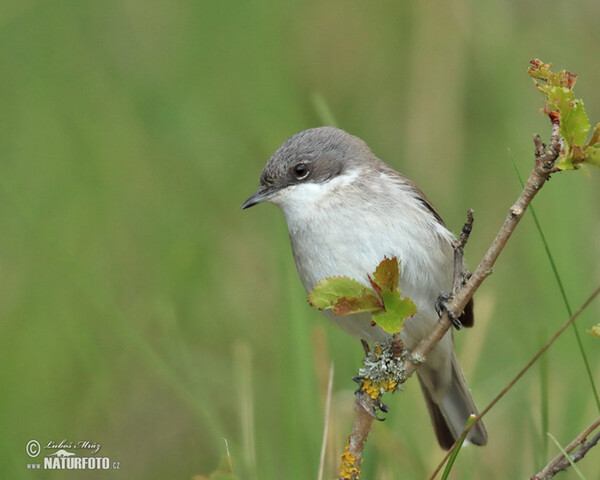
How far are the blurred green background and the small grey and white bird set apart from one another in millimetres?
284

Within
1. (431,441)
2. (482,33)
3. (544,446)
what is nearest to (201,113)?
(482,33)

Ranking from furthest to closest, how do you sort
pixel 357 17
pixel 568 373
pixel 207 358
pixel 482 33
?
1. pixel 357 17
2. pixel 482 33
3. pixel 207 358
4. pixel 568 373

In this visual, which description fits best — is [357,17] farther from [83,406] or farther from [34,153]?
[83,406]

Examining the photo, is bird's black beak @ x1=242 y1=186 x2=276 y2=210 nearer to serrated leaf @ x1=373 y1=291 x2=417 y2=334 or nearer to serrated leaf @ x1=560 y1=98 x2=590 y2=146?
serrated leaf @ x1=373 y1=291 x2=417 y2=334

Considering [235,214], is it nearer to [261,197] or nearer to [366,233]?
[261,197]

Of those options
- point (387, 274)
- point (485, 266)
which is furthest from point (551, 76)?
point (387, 274)

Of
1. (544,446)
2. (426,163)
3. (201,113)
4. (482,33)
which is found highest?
(482,33)

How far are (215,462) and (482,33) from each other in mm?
3760

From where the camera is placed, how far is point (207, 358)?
5.73m

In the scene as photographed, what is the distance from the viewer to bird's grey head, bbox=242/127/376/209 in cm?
433

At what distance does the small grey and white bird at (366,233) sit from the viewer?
393 cm

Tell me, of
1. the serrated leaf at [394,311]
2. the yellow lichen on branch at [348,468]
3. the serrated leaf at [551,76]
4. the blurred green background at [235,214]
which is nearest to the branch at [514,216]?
the serrated leaf at [551,76]

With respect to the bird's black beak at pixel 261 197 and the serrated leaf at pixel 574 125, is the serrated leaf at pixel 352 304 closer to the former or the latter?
the serrated leaf at pixel 574 125

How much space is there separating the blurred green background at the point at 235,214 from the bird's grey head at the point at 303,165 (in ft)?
1.22
